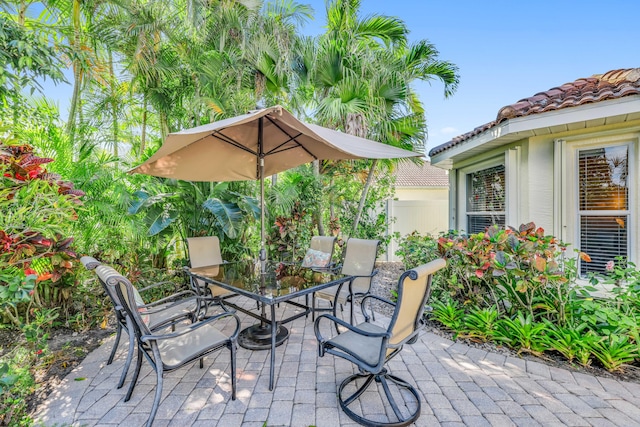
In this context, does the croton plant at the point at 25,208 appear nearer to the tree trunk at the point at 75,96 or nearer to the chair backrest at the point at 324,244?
the chair backrest at the point at 324,244

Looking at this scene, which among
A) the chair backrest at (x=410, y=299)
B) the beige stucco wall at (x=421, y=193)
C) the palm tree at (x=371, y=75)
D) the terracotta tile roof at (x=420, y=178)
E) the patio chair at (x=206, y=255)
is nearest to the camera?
the chair backrest at (x=410, y=299)

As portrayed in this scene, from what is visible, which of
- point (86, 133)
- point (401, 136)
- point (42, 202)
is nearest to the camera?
point (42, 202)

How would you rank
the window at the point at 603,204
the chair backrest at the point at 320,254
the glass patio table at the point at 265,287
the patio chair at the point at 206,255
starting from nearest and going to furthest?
the glass patio table at the point at 265,287 → the window at the point at 603,204 → the chair backrest at the point at 320,254 → the patio chair at the point at 206,255

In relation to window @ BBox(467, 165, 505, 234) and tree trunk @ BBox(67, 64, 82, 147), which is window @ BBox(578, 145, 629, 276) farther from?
tree trunk @ BBox(67, 64, 82, 147)

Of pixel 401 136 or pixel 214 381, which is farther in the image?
pixel 401 136

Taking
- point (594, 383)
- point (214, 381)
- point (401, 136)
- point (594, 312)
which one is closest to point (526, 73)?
point (401, 136)

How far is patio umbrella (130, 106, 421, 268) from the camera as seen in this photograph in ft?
10.8

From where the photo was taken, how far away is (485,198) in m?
5.57

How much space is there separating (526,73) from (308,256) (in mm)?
9306

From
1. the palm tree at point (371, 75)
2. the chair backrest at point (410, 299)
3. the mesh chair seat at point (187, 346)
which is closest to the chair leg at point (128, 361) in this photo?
the mesh chair seat at point (187, 346)

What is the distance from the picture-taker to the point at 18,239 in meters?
2.66

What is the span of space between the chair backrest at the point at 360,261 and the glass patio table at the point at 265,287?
0.51 m

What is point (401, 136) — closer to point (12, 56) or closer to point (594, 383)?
point (594, 383)

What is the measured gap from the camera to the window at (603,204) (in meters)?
3.89
